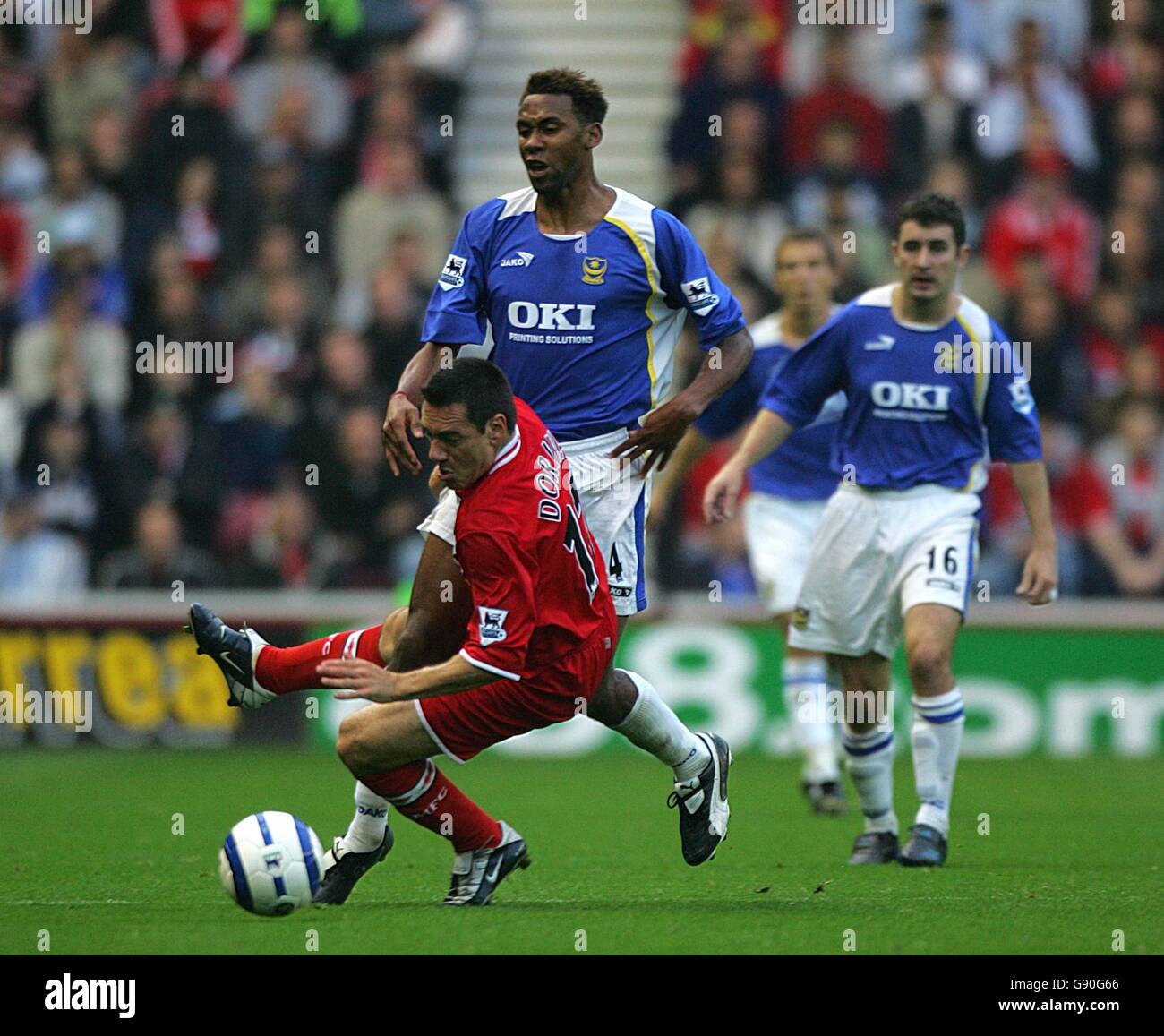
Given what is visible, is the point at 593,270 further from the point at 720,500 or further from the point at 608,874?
the point at 608,874

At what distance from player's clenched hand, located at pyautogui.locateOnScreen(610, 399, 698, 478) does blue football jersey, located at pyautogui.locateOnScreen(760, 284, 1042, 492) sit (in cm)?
146

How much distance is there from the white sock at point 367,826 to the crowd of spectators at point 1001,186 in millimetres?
7581

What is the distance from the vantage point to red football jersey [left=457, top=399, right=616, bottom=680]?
631 centimetres

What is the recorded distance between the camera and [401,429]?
22.9 ft

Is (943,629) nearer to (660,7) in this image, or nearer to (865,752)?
(865,752)

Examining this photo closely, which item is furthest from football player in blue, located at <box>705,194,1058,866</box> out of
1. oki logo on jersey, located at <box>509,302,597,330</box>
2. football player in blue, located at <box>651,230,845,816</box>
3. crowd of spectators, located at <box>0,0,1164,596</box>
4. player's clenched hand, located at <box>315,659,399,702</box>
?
crowd of spectators, located at <box>0,0,1164,596</box>

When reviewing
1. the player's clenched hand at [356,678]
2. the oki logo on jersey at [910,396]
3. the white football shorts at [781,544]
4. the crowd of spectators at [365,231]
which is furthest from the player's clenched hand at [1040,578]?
the crowd of spectators at [365,231]

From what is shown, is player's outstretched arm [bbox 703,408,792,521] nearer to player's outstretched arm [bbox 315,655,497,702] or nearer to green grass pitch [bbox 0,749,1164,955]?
green grass pitch [bbox 0,749,1164,955]

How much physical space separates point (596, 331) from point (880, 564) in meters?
1.82

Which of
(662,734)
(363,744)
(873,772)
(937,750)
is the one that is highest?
(363,744)

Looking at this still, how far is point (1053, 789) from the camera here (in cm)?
1155

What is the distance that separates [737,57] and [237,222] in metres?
4.02

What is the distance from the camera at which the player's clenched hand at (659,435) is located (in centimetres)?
706

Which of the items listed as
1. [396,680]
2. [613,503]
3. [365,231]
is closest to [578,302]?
[613,503]
